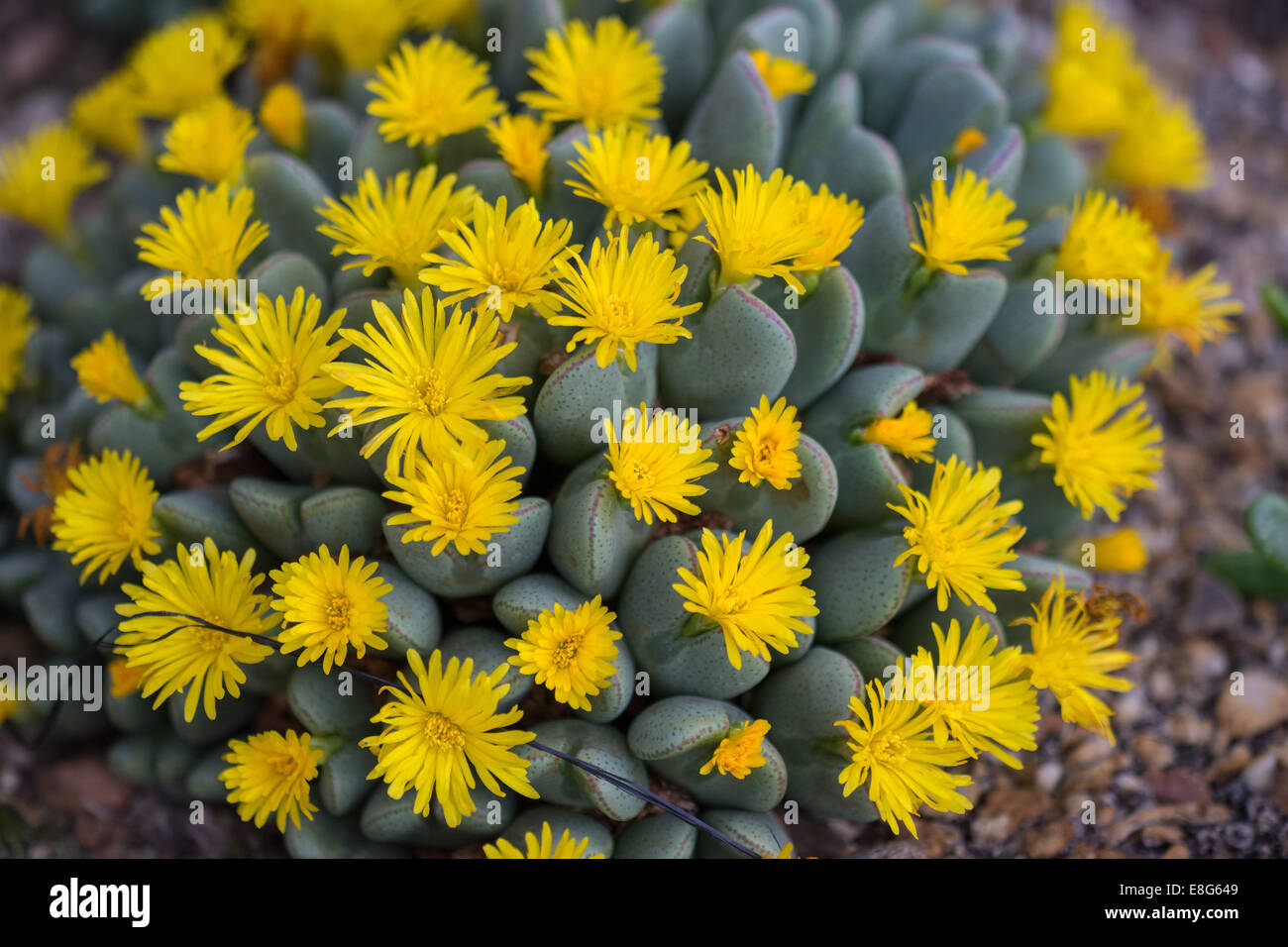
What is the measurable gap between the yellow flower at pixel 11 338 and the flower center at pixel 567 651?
1361 mm

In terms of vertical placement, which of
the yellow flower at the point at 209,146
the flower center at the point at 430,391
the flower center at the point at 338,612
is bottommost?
the flower center at the point at 338,612

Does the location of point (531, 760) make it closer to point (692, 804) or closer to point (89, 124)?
point (692, 804)

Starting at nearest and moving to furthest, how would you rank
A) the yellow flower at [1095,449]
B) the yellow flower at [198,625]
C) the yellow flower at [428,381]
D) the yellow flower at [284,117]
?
the yellow flower at [428,381] < the yellow flower at [198,625] < the yellow flower at [1095,449] < the yellow flower at [284,117]

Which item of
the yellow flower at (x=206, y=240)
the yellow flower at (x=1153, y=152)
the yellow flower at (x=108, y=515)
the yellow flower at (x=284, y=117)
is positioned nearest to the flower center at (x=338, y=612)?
the yellow flower at (x=108, y=515)

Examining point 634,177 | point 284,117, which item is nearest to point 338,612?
point 634,177

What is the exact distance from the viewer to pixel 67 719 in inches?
82.3

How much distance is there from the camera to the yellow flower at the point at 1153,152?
2.31m

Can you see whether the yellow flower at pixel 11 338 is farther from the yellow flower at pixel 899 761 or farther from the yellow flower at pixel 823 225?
the yellow flower at pixel 899 761

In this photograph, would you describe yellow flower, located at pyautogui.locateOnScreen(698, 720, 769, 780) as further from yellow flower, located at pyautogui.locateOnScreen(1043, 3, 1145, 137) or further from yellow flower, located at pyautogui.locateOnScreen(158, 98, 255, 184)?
yellow flower, located at pyautogui.locateOnScreen(1043, 3, 1145, 137)

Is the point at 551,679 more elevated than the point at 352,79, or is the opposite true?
the point at 352,79

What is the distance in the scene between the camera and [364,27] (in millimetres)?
2174
